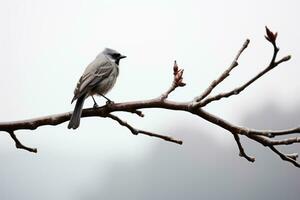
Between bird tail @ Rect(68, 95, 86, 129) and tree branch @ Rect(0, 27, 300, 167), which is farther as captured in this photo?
bird tail @ Rect(68, 95, 86, 129)

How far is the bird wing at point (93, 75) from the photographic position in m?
8.45

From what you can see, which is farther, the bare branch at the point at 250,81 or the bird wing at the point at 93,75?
the bird wing at the point at 93,75

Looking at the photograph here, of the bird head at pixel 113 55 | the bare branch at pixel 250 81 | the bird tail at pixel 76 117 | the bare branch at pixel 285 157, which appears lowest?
the bird head at pixel 113 55

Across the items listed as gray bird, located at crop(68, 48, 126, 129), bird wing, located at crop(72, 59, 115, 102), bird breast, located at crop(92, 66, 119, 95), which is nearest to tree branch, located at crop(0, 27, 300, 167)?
gray bird, located at crop(68, 48, 126, 129)

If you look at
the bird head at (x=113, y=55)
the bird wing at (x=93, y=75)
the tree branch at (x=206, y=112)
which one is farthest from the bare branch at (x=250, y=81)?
→ the bird head at (x=113, y=55)

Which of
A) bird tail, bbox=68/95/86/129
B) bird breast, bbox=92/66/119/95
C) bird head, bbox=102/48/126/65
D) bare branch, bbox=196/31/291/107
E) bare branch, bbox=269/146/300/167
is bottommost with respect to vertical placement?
bird head, bbox=102/48/126/65

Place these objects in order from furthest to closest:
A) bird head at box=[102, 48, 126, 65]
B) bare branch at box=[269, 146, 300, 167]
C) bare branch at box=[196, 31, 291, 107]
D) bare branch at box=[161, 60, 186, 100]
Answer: bird head at box=[102, 48, 126, 65]
bare branch at box=[161, 60, 186, 100]
bare branch at box=[269, 146, 300, 167]
bare branch at box=[196, 31, 291, 107]

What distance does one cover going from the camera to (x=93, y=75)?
898 centimetres

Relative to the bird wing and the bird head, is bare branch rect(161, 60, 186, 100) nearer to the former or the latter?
the bird wing

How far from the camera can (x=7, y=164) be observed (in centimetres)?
12469

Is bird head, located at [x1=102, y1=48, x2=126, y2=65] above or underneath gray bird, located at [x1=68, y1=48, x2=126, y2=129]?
underneath

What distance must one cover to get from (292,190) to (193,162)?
25091 mm

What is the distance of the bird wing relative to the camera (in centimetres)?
845

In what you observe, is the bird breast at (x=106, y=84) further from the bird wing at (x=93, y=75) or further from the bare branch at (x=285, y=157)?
the bare branch at (x=285, y=157)
